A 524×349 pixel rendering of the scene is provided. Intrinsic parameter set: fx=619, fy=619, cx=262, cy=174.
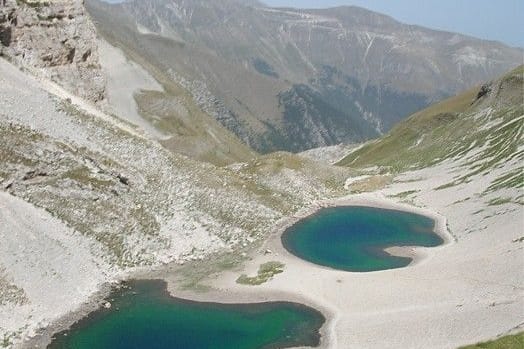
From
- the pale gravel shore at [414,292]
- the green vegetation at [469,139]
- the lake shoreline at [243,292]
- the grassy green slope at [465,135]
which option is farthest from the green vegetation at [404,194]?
the pale gravel shore at [414,292]

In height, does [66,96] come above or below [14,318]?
above

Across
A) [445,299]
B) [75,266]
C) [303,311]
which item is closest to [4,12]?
[75,266]

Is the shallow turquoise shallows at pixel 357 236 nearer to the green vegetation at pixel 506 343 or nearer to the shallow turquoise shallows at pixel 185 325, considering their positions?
the shallow turquoise shallows at pixel 185 325

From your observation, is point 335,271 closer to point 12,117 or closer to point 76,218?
point 76,218

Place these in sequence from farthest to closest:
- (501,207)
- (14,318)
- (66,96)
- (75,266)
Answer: (66,96) → (501,207) → (75,266) → (14,318)

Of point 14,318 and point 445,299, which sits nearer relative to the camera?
point 14,318

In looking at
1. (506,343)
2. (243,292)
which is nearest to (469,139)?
(243,292)
